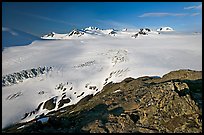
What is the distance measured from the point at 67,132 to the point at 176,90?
15.5 meters

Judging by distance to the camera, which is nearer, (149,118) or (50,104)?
(149,118)

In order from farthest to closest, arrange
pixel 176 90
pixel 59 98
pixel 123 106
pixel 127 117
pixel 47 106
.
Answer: pixel 59 98 < pixel 47 106 < pixel 123 106 < pixel 176 90 < pixel 127 117

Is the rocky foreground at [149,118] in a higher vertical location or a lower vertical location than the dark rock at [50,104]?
higher

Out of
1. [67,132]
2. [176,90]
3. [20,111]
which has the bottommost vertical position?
[20,111]

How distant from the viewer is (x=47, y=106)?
17025cm

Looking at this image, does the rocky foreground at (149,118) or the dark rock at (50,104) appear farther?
the dark rock at (50,104)

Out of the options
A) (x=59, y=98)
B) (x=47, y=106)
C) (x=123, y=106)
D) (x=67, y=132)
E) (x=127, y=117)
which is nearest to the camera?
(x=67, y=132)

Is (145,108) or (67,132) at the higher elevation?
(145,108)

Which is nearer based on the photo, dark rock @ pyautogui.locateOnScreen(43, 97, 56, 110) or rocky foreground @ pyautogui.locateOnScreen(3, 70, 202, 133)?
rocky foreground @ pyautogui.locateOnScreen(3, 70, 202, 133)

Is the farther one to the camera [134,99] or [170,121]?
[134,99]

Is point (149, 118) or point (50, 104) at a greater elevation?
point (149, 118)

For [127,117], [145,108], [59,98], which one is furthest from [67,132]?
[59,98]

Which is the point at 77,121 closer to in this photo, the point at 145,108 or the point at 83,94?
the point at 145,108

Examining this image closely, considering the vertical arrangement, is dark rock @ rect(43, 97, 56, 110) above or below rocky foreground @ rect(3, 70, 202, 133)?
below
